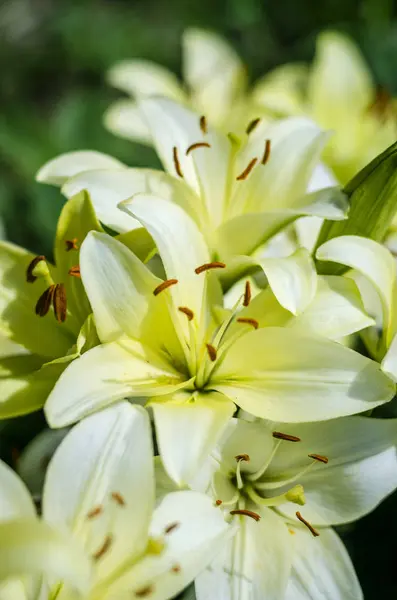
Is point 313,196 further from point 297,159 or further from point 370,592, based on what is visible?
point 370,592

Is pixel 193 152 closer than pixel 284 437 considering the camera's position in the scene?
No

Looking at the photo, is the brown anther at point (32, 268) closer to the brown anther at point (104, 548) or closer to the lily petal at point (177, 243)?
the lily petal at point (177, 243)

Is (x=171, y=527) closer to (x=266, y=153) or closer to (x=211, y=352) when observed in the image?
(x=211, y=352)

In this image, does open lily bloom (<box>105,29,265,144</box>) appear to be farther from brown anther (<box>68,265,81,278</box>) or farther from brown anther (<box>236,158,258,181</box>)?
brown anther (<box>68,265,81,278</box>)

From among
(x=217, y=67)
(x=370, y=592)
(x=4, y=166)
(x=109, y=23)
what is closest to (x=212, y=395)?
(x=370, y=592)

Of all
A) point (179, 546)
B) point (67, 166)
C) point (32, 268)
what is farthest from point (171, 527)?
point (67, 166)

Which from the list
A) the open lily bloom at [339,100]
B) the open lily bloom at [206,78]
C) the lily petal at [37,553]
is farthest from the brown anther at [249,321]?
the open lily bloom at [206,78]

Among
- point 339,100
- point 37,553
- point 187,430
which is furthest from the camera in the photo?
point 339,100
